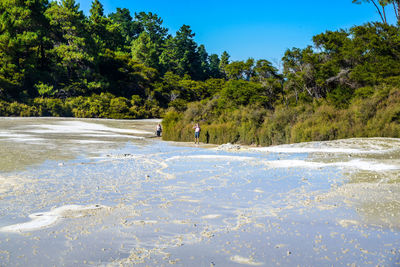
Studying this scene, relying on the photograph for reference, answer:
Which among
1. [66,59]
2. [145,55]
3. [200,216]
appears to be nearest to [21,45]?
[66,59]

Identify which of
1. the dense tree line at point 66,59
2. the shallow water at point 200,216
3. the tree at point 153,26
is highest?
the tree at point 153,26

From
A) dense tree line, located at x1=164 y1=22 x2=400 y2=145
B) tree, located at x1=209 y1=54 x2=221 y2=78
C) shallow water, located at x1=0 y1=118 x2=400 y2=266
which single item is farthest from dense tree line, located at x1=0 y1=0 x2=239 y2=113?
shallow water, located at x1=0 y1=118 x2=400 y2=266

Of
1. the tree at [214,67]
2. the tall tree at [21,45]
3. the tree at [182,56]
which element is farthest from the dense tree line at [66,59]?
the tree at [214,67]

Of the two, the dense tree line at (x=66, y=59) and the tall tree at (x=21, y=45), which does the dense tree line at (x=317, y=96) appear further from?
the tall tree at (x=21, y=45)

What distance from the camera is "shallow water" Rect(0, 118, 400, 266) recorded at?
13.1ft

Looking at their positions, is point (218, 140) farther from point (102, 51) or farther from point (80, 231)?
point (102, 51)

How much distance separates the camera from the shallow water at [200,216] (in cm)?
398

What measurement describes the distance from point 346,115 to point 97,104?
128 ft

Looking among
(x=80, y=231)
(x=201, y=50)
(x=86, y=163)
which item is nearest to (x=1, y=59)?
(x=86, y=163)

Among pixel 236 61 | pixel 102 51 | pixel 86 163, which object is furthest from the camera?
pixel 102 51

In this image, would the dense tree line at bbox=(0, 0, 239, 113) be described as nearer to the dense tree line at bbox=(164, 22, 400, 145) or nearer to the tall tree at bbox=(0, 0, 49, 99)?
the tall tree at bbox=(0, 0, 49, 99)

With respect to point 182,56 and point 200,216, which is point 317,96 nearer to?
point 200,216

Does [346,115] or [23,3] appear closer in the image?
[346,115]

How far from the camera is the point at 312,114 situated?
66.2 feet
